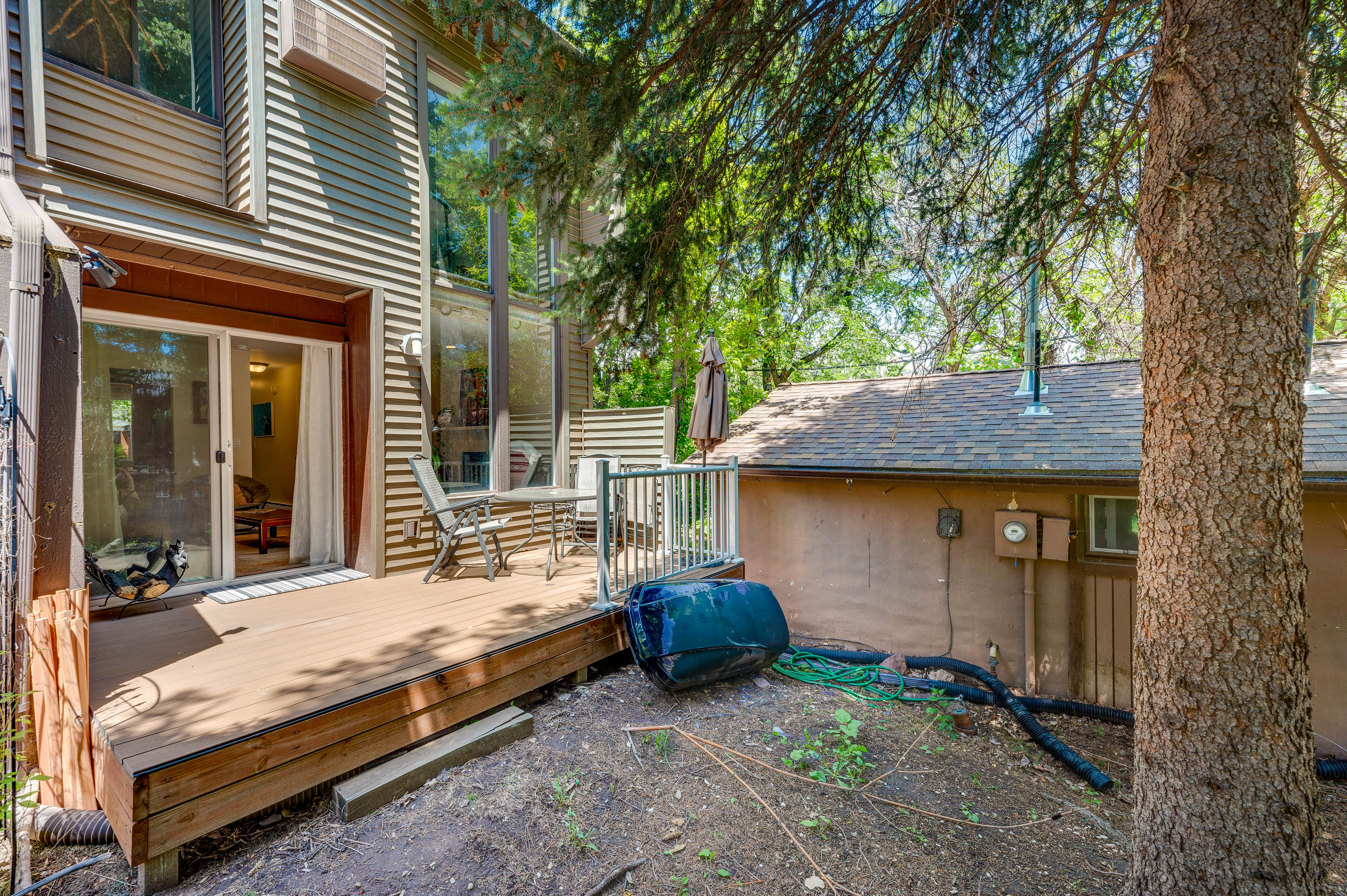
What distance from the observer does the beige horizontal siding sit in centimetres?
346

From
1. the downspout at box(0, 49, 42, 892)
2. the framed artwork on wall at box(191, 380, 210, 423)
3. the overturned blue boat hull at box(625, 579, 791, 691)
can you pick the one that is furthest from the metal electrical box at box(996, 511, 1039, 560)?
the framed artwork on wall at box(191, 380, 210, 423)

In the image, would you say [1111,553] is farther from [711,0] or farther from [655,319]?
[711,0]

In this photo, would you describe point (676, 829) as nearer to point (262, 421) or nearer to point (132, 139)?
point (132, 139)

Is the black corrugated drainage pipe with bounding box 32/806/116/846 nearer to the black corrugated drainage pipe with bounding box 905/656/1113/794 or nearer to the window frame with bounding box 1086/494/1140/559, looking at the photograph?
the black corrugated drainage pipe with bounding box 905/656/1113/794

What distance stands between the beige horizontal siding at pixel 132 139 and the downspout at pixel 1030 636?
7301mm

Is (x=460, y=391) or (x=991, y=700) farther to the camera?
(x=460, y=391)

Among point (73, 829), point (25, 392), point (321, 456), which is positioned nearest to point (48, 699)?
point (73, 829)

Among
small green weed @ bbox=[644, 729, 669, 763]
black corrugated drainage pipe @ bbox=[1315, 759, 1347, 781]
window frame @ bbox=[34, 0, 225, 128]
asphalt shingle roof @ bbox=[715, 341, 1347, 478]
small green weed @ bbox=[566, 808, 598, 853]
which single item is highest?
window frame @ bbox=[34, 0, 225, 128]

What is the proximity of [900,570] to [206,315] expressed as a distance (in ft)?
21.6

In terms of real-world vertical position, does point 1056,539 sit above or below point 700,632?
above

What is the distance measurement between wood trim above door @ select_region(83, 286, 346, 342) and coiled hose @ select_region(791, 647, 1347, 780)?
483 cm

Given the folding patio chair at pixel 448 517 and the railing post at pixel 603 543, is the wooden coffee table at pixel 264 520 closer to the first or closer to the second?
the folding patio chair at pixel 448 517

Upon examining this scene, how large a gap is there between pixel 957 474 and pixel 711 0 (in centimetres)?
444

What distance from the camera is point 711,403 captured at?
564cm
